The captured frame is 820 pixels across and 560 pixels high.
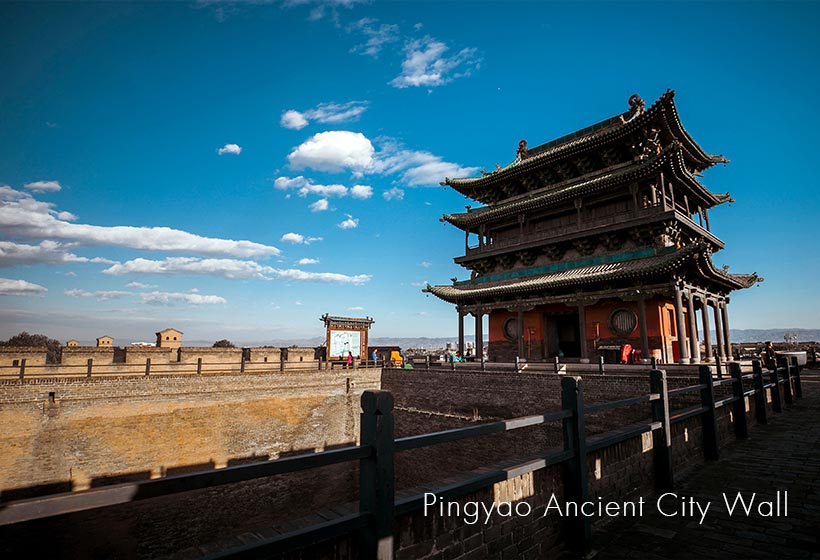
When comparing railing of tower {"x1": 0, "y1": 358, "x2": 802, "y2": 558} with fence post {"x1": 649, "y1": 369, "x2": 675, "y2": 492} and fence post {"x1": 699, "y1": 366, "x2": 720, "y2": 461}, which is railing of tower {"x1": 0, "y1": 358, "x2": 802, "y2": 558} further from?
fence post {"x1": 699, "y1": 366, "x2": 720, "y2": 461}

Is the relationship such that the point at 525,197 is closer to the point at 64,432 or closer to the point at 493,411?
the point at 493,411

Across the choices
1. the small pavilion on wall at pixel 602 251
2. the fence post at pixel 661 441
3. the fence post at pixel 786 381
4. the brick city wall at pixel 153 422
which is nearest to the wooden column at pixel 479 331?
the small pavilion on wall at pixel 602 251

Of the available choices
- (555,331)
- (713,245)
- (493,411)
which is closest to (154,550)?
(493,411)

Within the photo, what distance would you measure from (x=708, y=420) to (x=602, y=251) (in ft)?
46.3

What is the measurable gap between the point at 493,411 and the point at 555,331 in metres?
7.39

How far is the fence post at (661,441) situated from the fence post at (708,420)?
1.84 m

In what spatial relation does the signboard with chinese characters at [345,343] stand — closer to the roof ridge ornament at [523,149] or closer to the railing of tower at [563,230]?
the railing of tower at [563,230]

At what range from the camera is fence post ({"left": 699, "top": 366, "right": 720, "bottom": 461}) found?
7277 mm

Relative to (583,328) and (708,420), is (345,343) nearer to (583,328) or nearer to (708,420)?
(583,328)

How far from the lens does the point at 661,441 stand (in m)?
5.97

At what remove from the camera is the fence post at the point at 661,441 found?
5.90 m

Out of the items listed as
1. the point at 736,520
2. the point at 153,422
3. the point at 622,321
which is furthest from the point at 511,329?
the point at 736,520

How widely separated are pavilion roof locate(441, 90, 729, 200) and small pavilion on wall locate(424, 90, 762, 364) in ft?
0.22

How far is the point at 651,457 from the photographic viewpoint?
5973 mm
